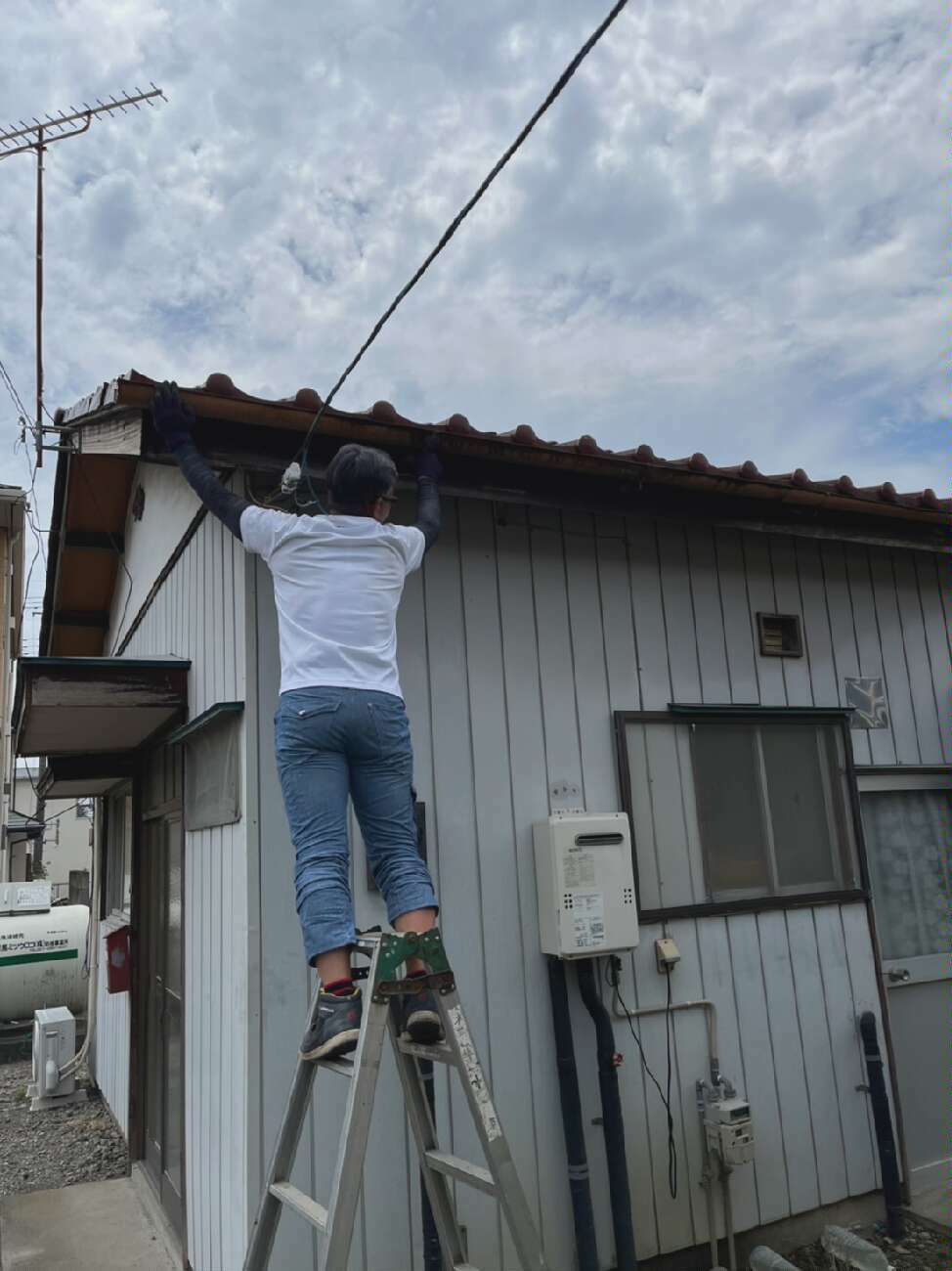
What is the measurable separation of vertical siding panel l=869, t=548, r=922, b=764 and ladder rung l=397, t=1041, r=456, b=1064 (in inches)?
141

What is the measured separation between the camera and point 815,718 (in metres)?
4.79

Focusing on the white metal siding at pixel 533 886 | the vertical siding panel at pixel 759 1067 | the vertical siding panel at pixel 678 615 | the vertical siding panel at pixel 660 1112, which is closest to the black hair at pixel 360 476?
the white metal siding at pixel 533 886

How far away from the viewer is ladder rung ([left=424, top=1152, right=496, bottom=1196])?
2207 mm

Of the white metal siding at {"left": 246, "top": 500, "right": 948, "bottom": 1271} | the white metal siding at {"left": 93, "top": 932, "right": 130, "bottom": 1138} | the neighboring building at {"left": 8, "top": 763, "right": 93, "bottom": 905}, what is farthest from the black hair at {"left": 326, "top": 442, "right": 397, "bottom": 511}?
the neighboring building at {"left": 8, "top": 763, "right": 93, "bottom": 905}

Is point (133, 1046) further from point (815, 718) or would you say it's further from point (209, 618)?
point (815, 718)

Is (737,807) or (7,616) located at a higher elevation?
(7,616)

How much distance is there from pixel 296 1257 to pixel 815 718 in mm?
3307

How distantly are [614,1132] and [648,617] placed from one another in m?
2.19

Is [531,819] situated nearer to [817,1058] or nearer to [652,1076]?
[652,1076]

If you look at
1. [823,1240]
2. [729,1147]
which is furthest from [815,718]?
[823,1240]

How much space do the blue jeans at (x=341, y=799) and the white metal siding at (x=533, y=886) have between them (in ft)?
3.02

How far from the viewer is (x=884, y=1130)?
14.3ft

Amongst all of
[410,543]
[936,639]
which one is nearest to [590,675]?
[410,543]

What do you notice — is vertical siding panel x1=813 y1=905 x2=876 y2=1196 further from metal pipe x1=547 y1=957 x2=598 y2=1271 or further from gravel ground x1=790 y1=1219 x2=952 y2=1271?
metal pipe x1=547 y1=957 x2=598 y2=1271
